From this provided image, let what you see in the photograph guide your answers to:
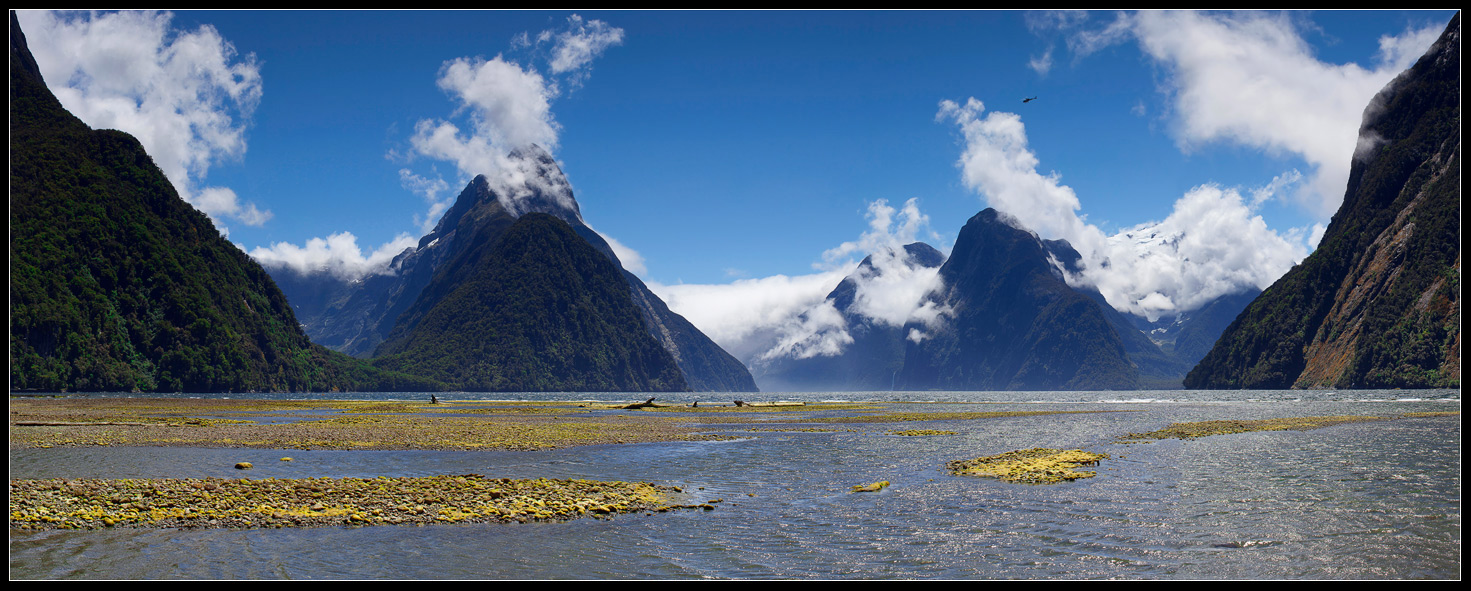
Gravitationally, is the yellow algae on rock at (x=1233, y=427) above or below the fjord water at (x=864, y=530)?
above

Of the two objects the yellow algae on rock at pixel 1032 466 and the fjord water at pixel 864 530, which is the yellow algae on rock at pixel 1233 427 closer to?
the fjord water at pixel 864 530

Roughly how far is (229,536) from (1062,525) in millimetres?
22591

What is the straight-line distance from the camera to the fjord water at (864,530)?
19.2 m

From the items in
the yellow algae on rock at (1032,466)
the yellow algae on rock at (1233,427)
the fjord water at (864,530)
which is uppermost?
the yellow algae on rock at (1233,427)

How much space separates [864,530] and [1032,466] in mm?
16592

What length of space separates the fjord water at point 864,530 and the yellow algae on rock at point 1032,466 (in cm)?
117

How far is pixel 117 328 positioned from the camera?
192750 mm

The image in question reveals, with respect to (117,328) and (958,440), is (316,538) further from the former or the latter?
(117,328)

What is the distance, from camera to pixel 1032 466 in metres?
37.8

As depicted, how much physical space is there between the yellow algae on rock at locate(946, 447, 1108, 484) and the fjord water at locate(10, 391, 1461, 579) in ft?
3.84

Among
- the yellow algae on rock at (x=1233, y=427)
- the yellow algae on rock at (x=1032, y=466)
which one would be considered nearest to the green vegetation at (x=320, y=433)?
the yellow algae on rock at (x=1032, y=466)

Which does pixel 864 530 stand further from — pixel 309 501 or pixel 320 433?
pixel 320 433

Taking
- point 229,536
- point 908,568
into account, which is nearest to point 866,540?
point 908,568

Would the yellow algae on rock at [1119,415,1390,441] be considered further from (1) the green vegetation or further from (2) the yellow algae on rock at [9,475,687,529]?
(2) the yellow algae on rock at [9,475,687,529]
